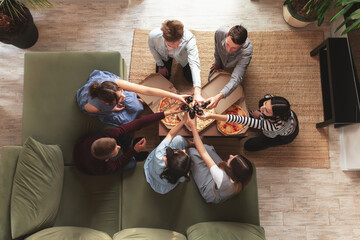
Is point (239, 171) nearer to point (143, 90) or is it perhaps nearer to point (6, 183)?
point (143, 90)

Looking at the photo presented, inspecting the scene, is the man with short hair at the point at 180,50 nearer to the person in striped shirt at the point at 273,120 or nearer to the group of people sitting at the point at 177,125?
the group of people sitting at the point at 177,125

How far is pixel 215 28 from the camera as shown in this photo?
320 cm

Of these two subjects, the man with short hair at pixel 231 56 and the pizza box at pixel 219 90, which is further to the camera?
the pizza box at pixel 219 90

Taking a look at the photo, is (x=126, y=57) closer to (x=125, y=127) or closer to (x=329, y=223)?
(x=125, y=127)

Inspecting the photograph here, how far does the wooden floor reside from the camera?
113 inches

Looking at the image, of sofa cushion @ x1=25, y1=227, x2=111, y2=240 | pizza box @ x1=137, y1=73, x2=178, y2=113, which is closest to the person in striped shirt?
pizza box @ x1=137, y1=73, x2=178, y2=113

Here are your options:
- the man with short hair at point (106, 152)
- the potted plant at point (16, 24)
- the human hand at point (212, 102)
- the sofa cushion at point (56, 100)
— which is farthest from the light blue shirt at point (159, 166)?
the potted plant at point (16, 24)

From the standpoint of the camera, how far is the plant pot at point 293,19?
9.74ft

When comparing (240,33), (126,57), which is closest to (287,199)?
(240,33)

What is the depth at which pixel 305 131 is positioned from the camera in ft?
9.91

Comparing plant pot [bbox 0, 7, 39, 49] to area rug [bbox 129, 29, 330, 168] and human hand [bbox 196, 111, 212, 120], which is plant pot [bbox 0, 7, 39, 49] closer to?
area rug [bbox 129, 29, 330, 168]

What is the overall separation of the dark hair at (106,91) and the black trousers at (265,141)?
1640mm

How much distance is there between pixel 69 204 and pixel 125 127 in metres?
0.98

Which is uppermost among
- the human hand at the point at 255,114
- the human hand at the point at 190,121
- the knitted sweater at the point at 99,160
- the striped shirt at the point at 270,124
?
the striped shirt at the point at 270,124
